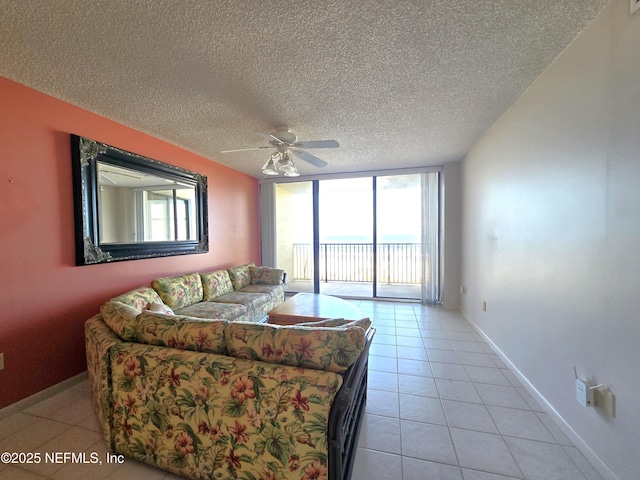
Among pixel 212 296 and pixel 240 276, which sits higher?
pixel 240 276

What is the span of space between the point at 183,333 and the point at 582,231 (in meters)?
2.24

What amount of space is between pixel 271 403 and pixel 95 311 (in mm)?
2124

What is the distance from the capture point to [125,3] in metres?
1.22

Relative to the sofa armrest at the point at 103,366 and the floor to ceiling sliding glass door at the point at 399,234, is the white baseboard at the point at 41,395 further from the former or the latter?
the floor to ceiling sliding glass door at the point at 399,234

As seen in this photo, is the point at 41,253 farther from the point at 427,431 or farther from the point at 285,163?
the point at 427,431

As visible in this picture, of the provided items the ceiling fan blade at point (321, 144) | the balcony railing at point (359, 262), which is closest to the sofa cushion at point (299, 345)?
the ceiling fan blade at point (321, 144)

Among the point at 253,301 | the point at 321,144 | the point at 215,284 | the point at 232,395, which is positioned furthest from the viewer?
the point at 215,284

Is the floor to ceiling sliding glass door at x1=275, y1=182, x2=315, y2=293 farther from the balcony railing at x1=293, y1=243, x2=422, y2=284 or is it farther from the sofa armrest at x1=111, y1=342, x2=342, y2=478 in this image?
the sofa armrest at x1=111, y1=342, x2=342, y2=478

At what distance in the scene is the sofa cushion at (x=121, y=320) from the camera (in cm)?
146

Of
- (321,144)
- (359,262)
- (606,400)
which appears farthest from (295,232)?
(606,400)

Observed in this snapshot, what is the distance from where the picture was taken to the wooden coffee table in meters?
2.45

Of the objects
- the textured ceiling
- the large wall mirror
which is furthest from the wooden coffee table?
the textured ceiling

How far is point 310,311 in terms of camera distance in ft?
8.59

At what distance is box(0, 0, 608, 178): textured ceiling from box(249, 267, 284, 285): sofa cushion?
2.27 meters
